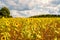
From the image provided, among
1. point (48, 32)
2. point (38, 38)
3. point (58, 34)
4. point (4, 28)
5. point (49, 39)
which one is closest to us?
point (38, 38)

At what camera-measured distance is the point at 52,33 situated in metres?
7.32

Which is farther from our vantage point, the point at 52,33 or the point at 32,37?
the point at 52,33

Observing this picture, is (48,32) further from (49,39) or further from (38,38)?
(38,38)

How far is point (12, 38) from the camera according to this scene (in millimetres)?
6930

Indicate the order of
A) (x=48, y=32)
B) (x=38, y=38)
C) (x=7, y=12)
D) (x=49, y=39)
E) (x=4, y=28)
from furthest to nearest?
(x=7, y=12), (x=4, y=28), (x=48, y=32), (x=49, y=39), (x=38, y=38)

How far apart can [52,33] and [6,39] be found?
173cm

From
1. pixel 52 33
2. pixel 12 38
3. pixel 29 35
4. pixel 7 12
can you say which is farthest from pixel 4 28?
pixel 7 12

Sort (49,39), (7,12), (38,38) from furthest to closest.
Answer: (7,12) → (49,39) → (38,38)

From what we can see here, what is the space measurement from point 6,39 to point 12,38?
0.40 meters

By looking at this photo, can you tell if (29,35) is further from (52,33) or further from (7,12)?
(7,12)

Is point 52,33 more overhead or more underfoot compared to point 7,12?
more overhead

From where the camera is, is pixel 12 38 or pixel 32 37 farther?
pixel 12 38

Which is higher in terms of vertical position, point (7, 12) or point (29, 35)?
point (29, 35)

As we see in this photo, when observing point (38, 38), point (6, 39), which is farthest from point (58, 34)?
point (6, 39)
